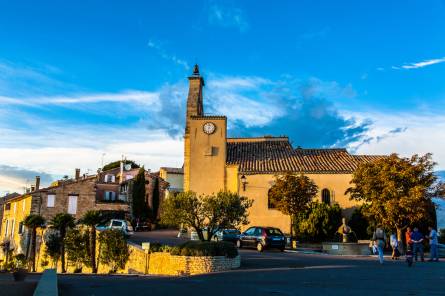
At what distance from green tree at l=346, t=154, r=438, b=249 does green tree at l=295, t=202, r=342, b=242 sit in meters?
3.67

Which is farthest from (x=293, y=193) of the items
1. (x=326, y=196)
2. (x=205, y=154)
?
(x=205, y=154)

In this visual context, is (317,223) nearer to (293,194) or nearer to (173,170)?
(293,194)

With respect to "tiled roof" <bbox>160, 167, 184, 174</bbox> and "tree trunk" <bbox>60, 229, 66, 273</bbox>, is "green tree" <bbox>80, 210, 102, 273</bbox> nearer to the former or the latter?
"tree trunk" <bbox>60, 229, 66, 273</bbox>

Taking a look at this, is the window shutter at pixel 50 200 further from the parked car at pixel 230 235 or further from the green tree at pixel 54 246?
the parked car at pixel 230 235

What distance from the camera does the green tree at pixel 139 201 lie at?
51.1 m

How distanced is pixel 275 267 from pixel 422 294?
8.26m

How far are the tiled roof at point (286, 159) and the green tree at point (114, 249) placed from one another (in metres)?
13.5

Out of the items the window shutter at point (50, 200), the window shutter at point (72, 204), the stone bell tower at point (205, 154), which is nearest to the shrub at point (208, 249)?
the stone bell tower at point (205, 154)

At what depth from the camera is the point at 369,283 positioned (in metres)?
12.3

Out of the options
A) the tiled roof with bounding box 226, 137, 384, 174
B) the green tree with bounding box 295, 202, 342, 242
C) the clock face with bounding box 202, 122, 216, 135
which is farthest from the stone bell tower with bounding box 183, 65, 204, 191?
the green tree with bounding box 295, 202, 342, 242

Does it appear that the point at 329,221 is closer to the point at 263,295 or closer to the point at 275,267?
Answer: the point at 275,267

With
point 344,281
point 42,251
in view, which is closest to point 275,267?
point 344,281

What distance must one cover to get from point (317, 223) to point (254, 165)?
828cm

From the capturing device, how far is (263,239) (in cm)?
2661
